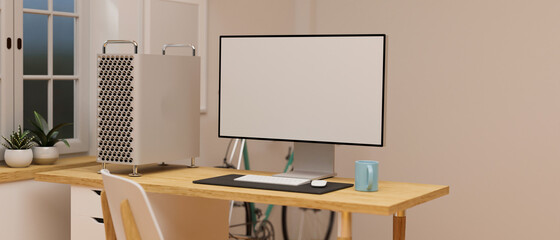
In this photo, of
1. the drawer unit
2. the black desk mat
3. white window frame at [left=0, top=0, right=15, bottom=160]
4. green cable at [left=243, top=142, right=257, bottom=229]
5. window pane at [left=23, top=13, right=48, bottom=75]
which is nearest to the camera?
the black desk mat

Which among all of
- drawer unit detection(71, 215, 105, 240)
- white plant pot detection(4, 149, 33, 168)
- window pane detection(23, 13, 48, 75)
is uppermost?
window pane detection(23, 13, 48, 75)

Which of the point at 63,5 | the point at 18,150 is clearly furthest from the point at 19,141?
the point at 63,5

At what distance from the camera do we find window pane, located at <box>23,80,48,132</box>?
119 inches

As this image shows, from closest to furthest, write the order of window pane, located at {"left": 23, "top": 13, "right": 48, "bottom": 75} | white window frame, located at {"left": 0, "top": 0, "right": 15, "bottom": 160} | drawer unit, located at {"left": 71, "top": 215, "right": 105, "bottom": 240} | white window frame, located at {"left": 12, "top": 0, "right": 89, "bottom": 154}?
drawer unit, located at {"left": 71, "top": 215, "right": 105, "bottom": 240} → white window frame, located at {"left": 0, "top": 0, "right": 15, "bottom": 160} → window pane, located at {"left": 23, "top": 13, "right": 48, "bottom": 75} → white window frame, located at {"left": 12, "top": 0, "right": 89, "bottom": 154}

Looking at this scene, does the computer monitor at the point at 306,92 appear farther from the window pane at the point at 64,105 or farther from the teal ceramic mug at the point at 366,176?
the window pane at the point at 64,105

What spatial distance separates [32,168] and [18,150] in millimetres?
86

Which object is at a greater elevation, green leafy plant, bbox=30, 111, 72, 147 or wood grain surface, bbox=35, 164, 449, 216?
green leafy plant, bbox=30, 111, 72, 147

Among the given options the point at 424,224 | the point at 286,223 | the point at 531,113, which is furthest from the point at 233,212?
the point at 531,113

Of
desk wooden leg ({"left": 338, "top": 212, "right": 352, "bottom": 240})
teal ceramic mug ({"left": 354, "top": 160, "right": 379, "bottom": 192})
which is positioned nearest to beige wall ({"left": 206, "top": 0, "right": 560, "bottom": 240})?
teal ceramic mug ({"left": 354, "top": 160, "right": 379, "bottom": 192})

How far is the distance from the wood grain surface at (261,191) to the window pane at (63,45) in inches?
23.8

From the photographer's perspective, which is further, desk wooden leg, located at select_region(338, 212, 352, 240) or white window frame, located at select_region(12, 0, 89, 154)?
white window frame, located at select_region(12, 0, 89, 154)

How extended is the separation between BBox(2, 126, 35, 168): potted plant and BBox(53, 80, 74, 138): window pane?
29cm

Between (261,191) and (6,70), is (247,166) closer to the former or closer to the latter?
(6,70)

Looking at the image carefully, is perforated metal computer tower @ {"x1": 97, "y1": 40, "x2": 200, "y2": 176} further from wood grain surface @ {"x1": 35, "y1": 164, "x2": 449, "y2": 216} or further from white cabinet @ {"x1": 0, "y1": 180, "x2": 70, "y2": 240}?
white cabinet @ {"x1": 0, "y1": 180, "x2": 70, "y2": 240}
